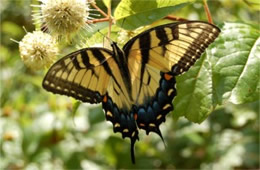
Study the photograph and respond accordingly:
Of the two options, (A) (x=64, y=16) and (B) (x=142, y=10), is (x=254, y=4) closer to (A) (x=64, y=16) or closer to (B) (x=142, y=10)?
(B) (x=142, y=10)

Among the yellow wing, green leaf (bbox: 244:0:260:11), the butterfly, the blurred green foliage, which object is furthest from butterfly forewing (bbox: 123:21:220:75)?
the blurred green foliage

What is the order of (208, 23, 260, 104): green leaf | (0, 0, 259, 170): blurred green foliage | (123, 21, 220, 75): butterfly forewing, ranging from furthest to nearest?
(0, 0, 259, 170): blurred green foliage
(208, 23, 260, 104): green leaf
(123, 21, 220, 75): butterfly forewing

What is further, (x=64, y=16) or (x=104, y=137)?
(x=104, y=137)

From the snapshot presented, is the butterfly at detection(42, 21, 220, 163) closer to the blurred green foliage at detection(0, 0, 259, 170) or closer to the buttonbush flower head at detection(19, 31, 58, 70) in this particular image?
the buttonbush flower head at detection(19, 31, 58, 70)

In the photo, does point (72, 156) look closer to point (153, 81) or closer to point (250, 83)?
point (153, 81)

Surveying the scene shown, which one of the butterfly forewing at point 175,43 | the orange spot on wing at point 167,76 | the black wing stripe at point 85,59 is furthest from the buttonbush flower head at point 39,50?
the orange spot on wing at point 167,76

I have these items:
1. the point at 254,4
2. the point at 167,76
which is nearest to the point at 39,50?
the point at 167,76

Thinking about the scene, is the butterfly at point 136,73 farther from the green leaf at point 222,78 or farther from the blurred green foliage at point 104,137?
the blurred green foliage at point 104,137
